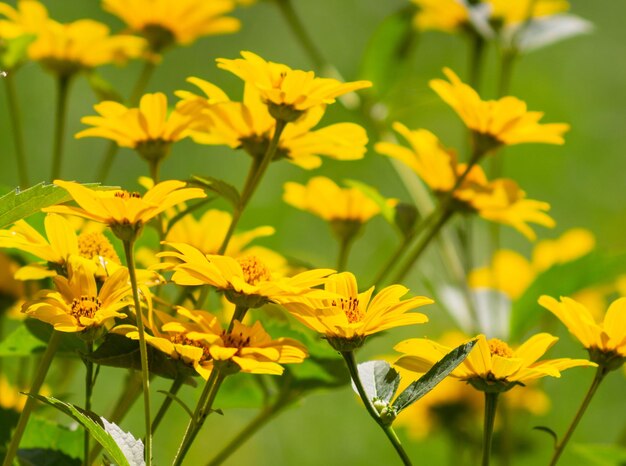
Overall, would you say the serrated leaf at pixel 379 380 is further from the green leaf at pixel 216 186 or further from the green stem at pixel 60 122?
the green stem at pixel 60 122

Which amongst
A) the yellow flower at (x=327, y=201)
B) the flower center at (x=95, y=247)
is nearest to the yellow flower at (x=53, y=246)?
the flower center at (x=95, y=247)

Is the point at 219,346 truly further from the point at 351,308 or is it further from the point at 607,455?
the point at 607,455

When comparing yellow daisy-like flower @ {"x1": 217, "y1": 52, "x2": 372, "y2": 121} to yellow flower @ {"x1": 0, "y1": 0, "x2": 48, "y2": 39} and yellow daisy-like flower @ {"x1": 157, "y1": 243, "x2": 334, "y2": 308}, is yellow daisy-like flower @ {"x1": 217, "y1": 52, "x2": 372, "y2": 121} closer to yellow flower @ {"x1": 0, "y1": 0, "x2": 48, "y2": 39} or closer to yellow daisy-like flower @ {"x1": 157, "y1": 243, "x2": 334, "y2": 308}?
yellow daisy-like flower @ {"x1": 157, "y1": 243, "x2": 334, "y2": 308}

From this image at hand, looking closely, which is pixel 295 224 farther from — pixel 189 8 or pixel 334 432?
pixel 189 8

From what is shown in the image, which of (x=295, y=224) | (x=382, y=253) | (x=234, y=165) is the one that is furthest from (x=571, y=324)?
(x=234, y=165)

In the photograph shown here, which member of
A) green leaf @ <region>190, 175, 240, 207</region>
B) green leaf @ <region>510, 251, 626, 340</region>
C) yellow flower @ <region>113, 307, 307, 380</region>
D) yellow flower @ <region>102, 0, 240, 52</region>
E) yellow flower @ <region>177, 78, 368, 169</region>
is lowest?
green leaf @ <region>510, 251, 626, 340</region>

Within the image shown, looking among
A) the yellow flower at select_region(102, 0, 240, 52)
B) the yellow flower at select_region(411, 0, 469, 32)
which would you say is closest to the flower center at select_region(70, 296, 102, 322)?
the yellow flower at select_region(102, 0, 240, 52)

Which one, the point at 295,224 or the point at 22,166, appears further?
the point at 295,224
